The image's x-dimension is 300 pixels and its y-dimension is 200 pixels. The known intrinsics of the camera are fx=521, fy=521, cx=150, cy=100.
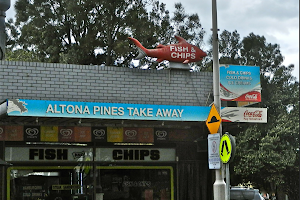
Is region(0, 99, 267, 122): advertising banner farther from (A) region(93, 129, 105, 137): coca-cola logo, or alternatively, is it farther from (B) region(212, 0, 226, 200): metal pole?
(B) region(212, 0, 226, 200): metal pole

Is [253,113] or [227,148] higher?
[253,113]

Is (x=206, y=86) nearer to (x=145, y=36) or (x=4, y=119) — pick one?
(x=4, y=119)

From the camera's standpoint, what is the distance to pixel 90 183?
666 inches

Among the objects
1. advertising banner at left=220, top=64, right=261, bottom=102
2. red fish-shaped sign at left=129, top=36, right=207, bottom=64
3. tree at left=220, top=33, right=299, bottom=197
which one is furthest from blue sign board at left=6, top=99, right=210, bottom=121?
tree at left=220, top=33, right=299, bottom=197

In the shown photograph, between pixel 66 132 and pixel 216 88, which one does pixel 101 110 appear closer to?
pixel 66 132

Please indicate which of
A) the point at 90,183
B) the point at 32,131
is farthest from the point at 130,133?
the point at 32,131

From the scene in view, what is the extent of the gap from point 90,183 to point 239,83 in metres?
5.91

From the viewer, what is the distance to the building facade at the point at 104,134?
15.5 meters

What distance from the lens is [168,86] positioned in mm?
17188

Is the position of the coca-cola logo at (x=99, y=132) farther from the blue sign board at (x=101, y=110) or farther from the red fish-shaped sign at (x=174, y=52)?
the red fish-shaped sign at (x=174, y=52)

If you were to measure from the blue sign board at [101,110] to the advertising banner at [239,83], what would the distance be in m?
1.68

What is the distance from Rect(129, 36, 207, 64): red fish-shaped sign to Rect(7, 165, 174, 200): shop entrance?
3729 mm

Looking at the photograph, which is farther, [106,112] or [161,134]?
[161,134]

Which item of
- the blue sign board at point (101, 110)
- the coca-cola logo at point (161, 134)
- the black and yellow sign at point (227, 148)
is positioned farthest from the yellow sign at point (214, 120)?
the coca-cola logo at point (161, 134)
